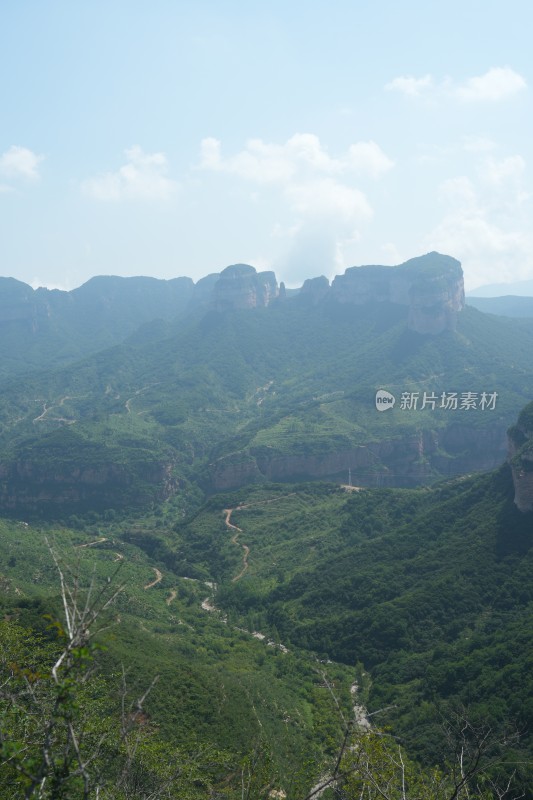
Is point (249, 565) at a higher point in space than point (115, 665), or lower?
lower

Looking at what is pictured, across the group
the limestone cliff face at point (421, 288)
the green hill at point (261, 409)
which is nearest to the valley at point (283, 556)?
the green hill at point (261, 409)

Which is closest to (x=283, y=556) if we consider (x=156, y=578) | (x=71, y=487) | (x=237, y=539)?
(x=237, y=539)

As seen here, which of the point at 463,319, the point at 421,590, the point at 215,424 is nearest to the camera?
the point at 421,590

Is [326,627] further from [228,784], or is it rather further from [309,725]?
[228,784]

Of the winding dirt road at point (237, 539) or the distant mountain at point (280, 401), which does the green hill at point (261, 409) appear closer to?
the distant mountain at point (280, 401)

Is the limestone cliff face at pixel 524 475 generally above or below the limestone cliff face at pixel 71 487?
above

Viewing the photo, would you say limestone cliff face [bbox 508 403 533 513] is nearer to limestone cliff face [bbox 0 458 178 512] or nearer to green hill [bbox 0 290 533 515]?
green hill [bbox 0 290 533 515]

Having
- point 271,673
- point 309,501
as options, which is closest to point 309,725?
point 271,673

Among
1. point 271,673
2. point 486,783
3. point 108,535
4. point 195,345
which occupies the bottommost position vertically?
point 108,535
